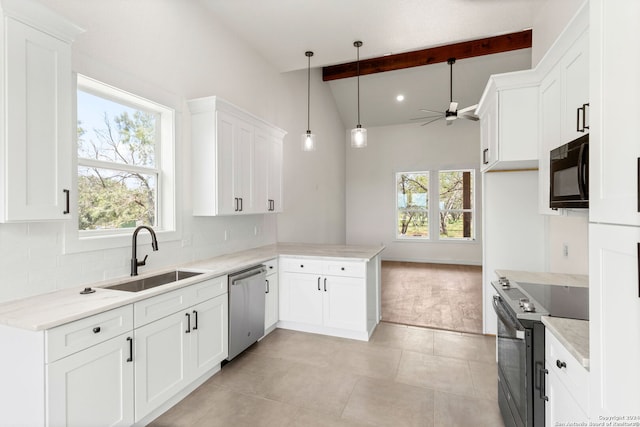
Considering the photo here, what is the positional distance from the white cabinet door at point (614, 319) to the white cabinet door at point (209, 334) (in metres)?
2.28

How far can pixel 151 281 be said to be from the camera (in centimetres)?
255

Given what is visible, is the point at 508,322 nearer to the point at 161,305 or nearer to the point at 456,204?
the point at 161,305

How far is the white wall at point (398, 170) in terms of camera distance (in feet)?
25.1

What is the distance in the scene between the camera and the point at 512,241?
3.27 metres

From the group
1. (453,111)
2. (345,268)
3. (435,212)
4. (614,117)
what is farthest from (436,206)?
(614,117)

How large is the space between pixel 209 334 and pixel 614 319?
2.45 metres

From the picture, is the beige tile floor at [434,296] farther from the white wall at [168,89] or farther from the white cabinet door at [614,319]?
the white cabinet door at [614,319]

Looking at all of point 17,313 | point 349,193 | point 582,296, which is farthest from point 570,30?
point 349,193

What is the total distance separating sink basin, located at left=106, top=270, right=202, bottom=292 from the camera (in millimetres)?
2295

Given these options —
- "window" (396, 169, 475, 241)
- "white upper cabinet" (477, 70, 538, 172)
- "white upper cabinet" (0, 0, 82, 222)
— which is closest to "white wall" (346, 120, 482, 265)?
"window" (396, 169, 475, 241)

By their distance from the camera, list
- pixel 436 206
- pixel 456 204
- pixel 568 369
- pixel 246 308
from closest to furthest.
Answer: pixel 568 369, pixel 246 308, pixel 456 204, pixel 436 206

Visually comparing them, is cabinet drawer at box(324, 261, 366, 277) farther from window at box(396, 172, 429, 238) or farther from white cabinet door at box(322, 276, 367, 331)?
window at box(396, 172, 429, 238)

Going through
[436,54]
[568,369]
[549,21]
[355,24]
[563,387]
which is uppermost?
[436,54]

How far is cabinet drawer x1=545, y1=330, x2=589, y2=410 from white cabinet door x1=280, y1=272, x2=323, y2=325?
2.22 m
